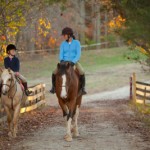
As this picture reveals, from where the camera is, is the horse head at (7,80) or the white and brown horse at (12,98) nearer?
the horse head at (7,80)

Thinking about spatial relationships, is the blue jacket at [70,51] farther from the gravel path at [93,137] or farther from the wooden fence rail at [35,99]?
the wooden fence rail at [35,99]

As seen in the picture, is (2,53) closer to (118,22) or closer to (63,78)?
(63,78)

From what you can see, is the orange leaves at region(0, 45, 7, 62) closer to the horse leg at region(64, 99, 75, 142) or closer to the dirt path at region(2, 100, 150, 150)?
the dirt path at region(2, 100, 150, 150)

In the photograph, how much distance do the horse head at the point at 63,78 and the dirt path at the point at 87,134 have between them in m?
1.26

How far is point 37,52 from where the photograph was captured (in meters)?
59.9

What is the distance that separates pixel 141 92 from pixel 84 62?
33.6 meters

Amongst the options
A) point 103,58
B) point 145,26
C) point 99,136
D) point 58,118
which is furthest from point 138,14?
point 103,58

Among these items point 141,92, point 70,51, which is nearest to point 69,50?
point 70,51

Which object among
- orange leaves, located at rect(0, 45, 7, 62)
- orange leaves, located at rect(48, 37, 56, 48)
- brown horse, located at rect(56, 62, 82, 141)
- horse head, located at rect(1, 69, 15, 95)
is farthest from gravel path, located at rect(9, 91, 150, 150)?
orange leaves, located at rect(48, 37, 56, 48)

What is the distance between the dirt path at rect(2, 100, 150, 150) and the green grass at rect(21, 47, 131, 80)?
2872 cm

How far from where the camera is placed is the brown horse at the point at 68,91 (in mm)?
12242

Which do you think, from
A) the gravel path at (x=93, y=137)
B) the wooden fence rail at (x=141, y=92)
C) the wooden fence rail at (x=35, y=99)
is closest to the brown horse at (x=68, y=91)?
the gravel path at (x=93, y=137)

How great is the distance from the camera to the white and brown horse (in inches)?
500

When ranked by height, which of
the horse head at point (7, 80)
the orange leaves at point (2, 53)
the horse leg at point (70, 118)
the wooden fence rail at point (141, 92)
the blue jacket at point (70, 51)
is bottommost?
the wooden fence rail at point (141, 92)
